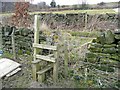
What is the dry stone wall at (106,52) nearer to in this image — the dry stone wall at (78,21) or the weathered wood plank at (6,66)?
the weathered wood plank at (6,66)

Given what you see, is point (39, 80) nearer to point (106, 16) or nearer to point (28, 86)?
point (28, 86)

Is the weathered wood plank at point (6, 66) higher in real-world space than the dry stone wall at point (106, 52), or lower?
lower

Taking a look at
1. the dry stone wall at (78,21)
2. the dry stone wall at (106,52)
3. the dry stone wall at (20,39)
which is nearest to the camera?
the dry stone wall at (106,52)

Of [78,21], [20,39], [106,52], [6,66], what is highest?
[78,21]

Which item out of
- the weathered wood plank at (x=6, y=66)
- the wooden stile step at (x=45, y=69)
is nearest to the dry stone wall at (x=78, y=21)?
the weathered wood plank at (x=6, y=66)

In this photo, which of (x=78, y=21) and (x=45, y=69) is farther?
(x=78, y=21)

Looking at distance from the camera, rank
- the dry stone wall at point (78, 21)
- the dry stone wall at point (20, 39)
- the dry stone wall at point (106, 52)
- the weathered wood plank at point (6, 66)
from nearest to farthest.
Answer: the dry stone wall at point (106, 52), the weathered wood plank at point (6, 66), the dry stone wall at point (20, 39), the dry stone wall at point (78, 21)

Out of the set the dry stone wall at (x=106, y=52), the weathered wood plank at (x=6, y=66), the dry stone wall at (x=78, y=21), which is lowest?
the weathered wood plank at (x=6, y=66)

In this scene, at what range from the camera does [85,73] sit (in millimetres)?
4414

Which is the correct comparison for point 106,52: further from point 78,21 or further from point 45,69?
point 78,21

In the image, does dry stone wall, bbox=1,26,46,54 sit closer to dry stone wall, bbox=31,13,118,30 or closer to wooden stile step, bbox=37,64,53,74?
wooden stile step, bbox=37,64,53,74

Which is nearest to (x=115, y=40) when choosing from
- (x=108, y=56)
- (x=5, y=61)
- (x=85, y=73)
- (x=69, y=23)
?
(x=108, y=56)

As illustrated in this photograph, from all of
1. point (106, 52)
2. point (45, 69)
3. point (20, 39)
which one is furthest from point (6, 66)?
point (106, 52)

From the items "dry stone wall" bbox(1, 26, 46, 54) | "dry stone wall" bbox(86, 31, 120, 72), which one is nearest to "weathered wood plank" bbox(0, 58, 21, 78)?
"dry stone wall" bbox(1, 26, 46, 54)
